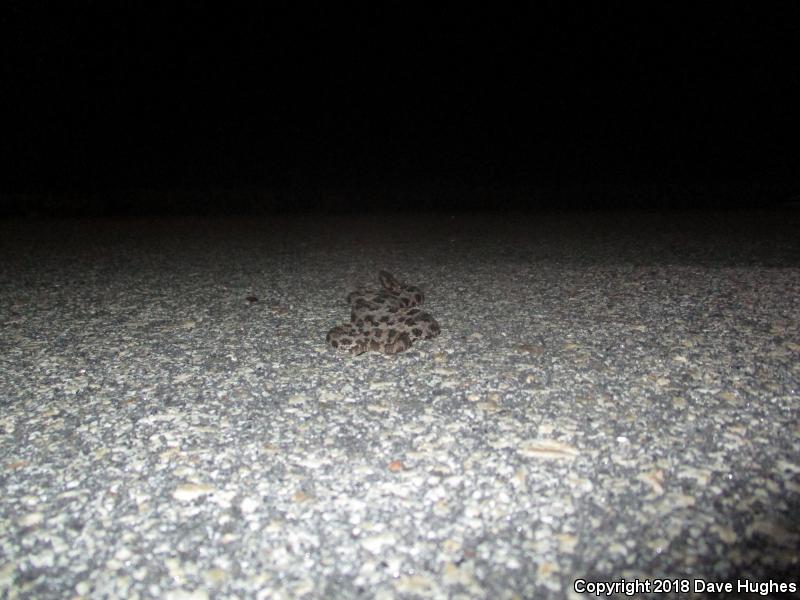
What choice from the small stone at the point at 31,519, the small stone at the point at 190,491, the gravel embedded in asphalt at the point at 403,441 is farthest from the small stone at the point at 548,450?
the small stone at the point at 31,519

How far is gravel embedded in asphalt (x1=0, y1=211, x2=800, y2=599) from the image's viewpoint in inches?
Result: 69.1

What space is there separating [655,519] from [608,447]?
18.6 inches

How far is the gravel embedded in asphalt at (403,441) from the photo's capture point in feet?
5.76

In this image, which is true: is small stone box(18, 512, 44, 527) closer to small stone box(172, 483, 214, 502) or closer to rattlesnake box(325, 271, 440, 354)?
small stone box(172, 483, 214, 502)

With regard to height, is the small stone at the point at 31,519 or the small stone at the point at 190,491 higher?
the small stone at the point at 190,491

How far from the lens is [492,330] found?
389cm

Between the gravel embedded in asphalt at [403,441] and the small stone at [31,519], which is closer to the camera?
the gravel embedded in asphalt at [403,441]

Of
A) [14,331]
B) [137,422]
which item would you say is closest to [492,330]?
[137,422]

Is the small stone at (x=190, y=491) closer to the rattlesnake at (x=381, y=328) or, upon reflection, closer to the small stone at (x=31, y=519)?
the small stone at (x=31, y=519)

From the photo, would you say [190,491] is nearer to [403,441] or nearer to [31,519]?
[31,519]

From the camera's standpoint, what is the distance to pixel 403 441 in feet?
8.07

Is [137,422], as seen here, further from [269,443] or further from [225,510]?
[225,510]

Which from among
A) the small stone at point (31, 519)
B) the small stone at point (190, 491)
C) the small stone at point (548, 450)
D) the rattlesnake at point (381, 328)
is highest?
the rattlesnake at point (381, 328)

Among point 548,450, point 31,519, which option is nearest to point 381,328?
point 548,450
